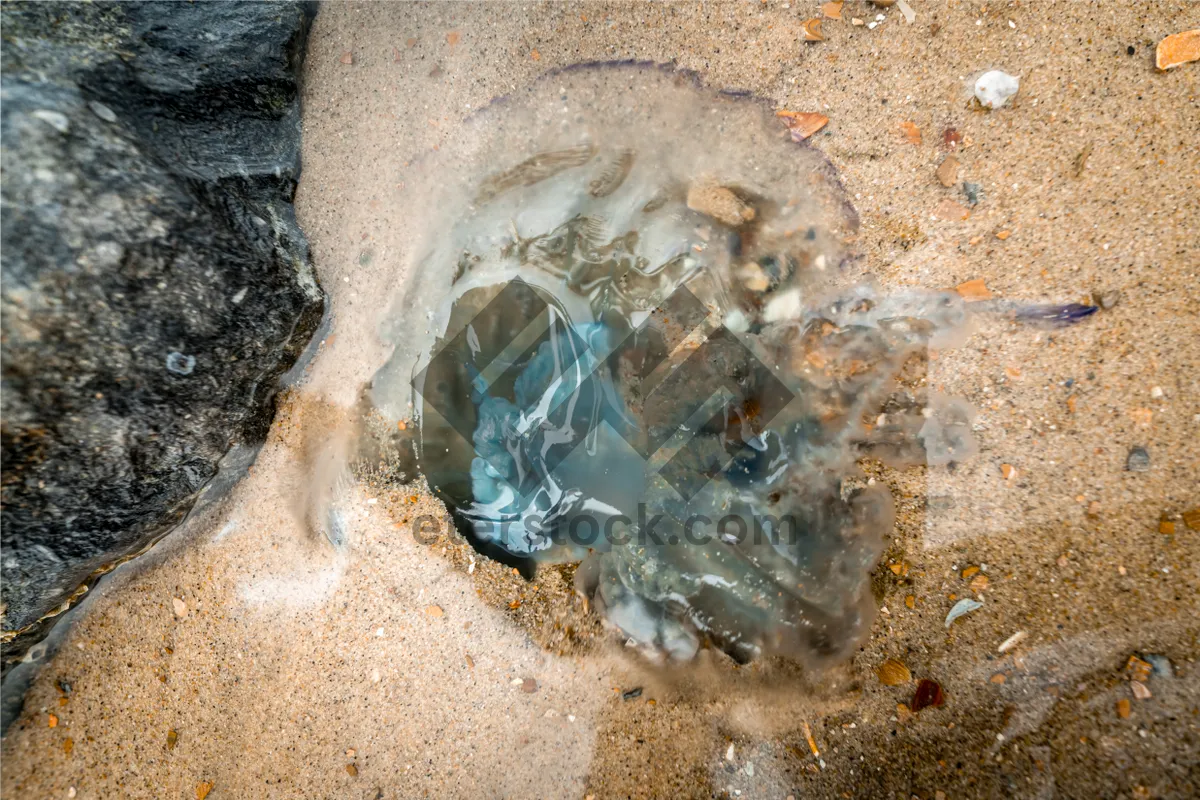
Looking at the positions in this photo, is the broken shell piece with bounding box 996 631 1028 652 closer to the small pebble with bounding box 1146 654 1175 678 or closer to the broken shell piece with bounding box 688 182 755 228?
the small pebble with bounding box 1146 654 1175 678

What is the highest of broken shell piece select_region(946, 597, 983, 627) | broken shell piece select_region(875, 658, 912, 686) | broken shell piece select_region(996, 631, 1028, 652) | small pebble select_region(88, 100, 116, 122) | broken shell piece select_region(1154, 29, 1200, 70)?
small pebble select_region(88, 100, 116, 122)

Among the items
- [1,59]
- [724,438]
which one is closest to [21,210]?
[1,59]

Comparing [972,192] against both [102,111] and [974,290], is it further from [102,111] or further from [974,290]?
[102,111]

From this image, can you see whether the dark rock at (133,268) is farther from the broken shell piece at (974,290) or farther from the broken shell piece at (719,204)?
the broken shell piece at (974,290)

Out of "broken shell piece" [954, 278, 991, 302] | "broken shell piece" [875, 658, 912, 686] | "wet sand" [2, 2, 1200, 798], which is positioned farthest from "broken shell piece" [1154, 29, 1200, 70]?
"broken shell piece" [875, 658, 912, 686]

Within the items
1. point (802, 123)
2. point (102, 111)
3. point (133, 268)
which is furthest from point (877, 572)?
point (102, 111)

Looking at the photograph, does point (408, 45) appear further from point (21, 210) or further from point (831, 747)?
point (831, 747)
